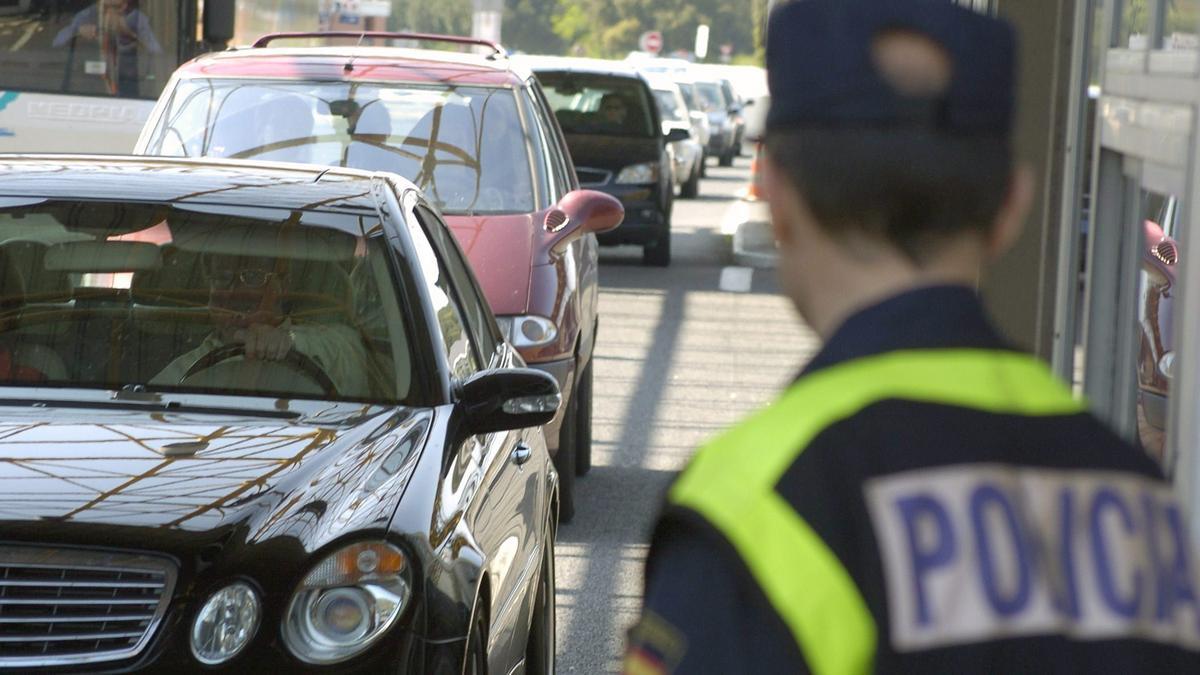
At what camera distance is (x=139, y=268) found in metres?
5.22

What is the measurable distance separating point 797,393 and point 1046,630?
24cm

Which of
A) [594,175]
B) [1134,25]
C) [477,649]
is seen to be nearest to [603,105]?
[594,175]

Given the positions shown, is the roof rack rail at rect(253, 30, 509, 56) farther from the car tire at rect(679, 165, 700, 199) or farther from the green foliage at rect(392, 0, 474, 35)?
the green foliage at rect(392, 0, 474, 35)

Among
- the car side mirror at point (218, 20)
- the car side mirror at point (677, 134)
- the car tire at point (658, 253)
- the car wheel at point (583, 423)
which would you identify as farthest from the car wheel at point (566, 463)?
the car tire at point (658, 253)

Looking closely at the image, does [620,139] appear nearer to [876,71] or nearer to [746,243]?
[746,243]

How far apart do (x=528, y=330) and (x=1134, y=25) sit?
330 centimetres

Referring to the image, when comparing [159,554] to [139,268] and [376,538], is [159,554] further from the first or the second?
[139,268]

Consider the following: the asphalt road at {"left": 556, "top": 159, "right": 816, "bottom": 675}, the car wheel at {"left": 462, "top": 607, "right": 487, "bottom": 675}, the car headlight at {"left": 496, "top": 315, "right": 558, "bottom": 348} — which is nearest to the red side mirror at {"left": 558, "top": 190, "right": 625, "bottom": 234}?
the car headlight at {"left": 496, "top": 315, "right": 558, "bottom": 348}

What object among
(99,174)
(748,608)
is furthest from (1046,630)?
(99,174)

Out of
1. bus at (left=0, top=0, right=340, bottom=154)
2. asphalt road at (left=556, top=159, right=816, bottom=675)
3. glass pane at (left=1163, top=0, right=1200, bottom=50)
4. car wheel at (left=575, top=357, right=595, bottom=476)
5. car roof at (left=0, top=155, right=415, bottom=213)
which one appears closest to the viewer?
glass pane at (left=1163, top=0, right=1200, bottom=50)

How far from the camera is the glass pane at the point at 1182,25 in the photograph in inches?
175

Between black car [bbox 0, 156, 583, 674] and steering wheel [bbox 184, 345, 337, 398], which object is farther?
steering wheel [bbox 184, 345, 337, 398]

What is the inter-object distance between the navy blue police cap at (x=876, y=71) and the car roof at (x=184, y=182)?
12.5 feet

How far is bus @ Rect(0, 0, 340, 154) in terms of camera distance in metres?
15.9
